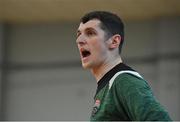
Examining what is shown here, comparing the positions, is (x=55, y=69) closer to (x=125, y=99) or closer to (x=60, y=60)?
(x=60, y=60)

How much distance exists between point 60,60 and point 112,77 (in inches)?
354

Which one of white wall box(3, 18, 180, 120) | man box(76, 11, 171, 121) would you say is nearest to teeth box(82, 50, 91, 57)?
man box(76, 11, 171, 121)

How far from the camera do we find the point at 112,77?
2.12m

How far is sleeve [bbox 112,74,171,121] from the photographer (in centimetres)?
188

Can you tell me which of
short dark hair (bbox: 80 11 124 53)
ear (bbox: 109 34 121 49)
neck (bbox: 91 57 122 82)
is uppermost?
short dark hair (bbox: 80 11 124 53)

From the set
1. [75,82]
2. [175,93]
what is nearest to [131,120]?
[175,93]

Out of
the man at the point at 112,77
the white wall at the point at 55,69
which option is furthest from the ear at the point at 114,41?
the white wall at the point at 55,69

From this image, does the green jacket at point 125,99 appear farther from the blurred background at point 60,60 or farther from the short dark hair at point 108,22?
the blurred background at point 60,60

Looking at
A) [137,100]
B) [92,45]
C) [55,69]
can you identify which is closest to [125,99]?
[137,100]

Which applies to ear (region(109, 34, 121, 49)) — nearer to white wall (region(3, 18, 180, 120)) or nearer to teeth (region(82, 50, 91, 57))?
teeth (region(82, 50, 91, 57))

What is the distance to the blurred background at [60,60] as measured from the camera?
33.4ft

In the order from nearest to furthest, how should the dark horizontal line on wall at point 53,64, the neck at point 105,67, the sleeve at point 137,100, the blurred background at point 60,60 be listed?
the sleeve at point 137,100, the neck at point 105,67, the blurred background at point 60,60, the dark horizontal line on wall at point 53,64

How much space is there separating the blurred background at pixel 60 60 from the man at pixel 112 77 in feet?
25.7

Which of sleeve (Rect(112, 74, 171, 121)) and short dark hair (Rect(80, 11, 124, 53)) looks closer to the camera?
sleeve (Rect(112, 74, 171, 121))
